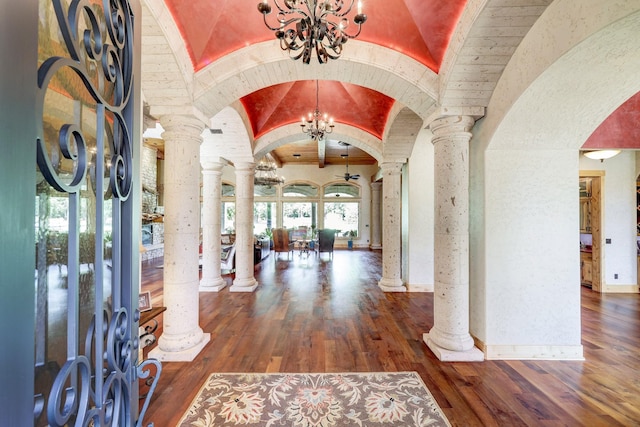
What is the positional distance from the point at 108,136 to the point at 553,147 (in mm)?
3601

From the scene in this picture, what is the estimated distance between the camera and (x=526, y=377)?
2.45 meters

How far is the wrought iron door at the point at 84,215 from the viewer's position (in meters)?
0.68

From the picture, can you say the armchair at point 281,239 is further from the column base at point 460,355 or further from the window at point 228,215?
the column base at point 460,355

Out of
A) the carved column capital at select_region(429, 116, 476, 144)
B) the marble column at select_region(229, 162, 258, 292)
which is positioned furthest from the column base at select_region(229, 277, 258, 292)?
the carved column capital at select_region(429, 116, 476, 144)

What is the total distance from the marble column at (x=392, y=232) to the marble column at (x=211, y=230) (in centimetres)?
332

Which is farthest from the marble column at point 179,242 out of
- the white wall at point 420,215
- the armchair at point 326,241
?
the armchair at point 326,241

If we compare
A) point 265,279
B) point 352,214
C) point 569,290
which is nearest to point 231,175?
point 352,214

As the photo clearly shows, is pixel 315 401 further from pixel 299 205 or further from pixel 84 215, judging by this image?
pixel 299 205

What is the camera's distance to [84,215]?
3.02ft

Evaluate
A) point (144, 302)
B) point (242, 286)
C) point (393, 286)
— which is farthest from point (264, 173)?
point (144, 302)

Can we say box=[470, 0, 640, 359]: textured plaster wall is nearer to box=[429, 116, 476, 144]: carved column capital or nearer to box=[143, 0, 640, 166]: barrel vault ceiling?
box=[429, 116, 476, 144]: carved column capital

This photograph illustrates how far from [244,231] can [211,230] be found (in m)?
0.67

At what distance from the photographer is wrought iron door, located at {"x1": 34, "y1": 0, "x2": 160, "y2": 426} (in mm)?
677

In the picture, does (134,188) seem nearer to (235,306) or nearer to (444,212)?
(444,212)
